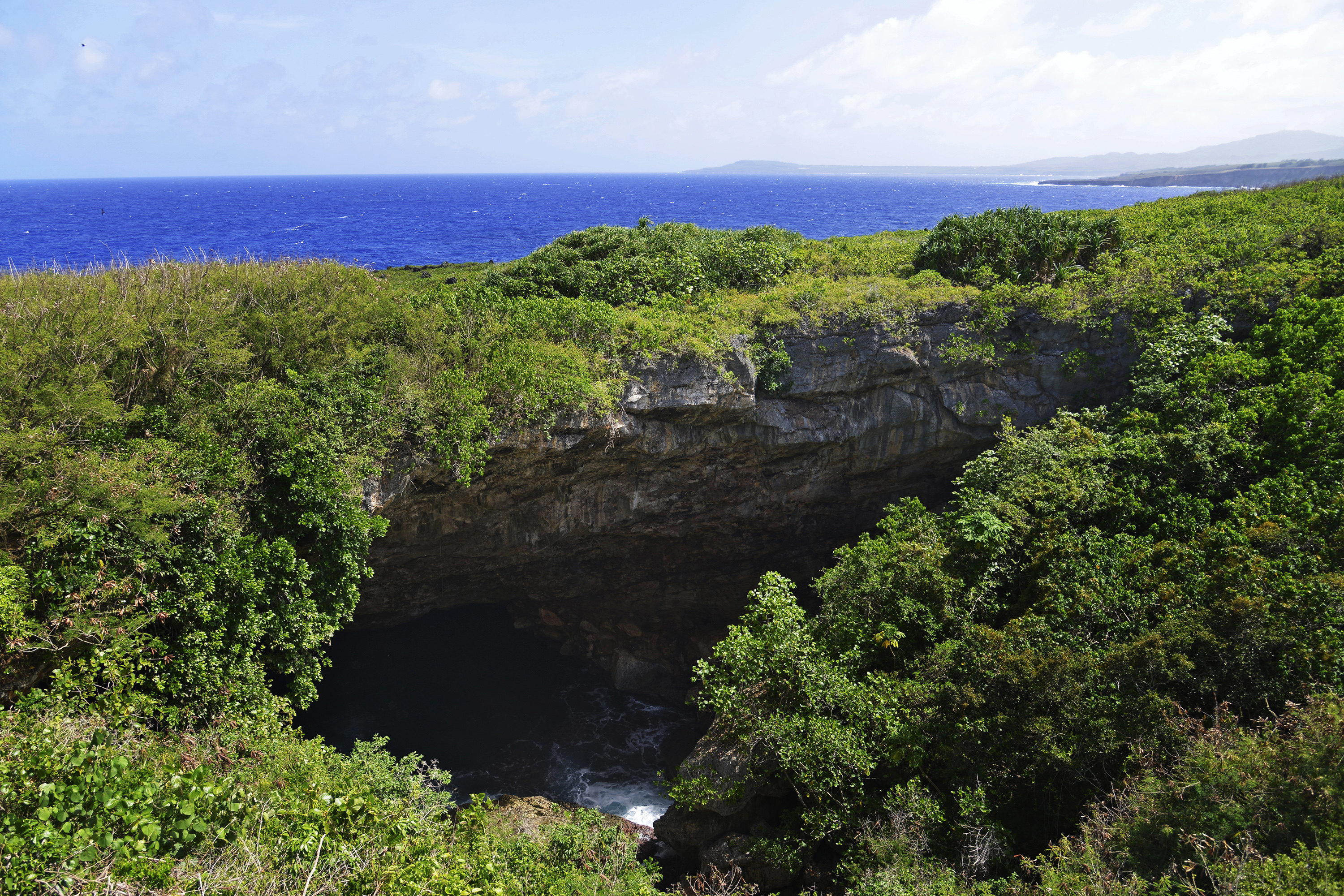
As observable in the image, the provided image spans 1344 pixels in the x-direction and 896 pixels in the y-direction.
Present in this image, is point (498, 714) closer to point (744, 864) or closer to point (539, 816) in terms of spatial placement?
point (539, 816)

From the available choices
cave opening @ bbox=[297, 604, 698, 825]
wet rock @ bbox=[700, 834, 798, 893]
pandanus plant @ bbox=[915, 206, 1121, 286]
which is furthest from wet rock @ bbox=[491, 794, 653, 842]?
pandanus plant @ bbox=[915, 206, 1121, 286]

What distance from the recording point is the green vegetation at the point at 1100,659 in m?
9.69

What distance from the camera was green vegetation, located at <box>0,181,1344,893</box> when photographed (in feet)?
29.8

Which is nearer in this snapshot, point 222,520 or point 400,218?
point 222,520

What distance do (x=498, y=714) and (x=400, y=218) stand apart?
10623cm

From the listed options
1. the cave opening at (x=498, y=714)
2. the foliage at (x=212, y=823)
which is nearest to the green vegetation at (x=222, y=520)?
the foliage at (x=212, y=823)

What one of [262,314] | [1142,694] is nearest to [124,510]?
Answer: [262,314]

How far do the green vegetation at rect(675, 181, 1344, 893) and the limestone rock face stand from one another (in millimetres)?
3719

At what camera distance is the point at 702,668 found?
14.9 m

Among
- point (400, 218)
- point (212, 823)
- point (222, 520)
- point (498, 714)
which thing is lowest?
point (498, 714)

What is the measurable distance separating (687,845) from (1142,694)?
35.2 ft

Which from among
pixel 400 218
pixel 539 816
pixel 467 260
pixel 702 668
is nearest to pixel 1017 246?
pixel 702 668

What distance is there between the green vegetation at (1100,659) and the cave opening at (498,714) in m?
9.70

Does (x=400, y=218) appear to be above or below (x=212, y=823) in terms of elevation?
above
